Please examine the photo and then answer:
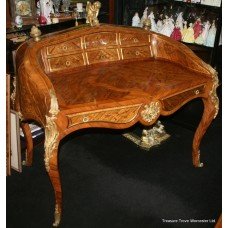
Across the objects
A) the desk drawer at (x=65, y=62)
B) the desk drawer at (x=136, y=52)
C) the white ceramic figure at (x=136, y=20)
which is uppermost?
the white ceramic figure at (x=136, y=20)

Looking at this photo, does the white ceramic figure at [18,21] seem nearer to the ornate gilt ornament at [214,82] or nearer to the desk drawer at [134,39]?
the desk drawer at [134,39]

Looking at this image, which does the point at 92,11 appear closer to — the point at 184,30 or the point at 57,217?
the point at 184,30

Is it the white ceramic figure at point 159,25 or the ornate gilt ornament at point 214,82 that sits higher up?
the white ceramic figure at point 159,25

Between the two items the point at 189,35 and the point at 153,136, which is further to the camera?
the point at 189,35

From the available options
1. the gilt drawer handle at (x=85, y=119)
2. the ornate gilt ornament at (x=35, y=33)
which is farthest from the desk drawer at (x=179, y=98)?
the ornate gilt ornament at (x=35, y=33)

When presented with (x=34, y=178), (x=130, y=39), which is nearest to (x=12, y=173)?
(x=34, y=178)

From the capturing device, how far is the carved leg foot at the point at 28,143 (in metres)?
2.85

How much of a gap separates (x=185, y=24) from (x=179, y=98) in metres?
1.58

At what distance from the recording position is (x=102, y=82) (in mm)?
2477

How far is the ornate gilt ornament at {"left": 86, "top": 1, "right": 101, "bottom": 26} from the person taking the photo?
2648 millimetres

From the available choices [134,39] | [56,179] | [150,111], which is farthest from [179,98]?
[56,179]

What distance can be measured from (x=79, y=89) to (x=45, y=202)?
1005 mm

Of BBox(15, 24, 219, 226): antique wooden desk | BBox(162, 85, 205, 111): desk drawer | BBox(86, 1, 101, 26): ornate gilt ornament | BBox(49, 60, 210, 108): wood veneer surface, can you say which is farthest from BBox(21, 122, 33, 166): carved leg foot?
BBox(162, 85, 205, 111): desk drawer

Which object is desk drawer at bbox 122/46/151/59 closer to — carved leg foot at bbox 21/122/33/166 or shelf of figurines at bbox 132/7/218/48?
shelf of figurines at bbox 132/7/218/48
